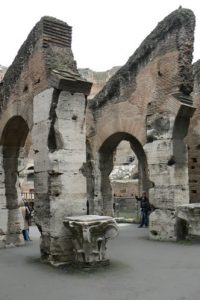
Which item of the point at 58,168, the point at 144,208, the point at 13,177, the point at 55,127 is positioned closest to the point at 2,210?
the point at 13,177

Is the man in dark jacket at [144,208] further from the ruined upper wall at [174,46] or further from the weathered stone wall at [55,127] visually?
the weathered stone wall at [55,127]

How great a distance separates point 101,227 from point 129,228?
7310 mm

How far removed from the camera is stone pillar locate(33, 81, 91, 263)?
7375mm

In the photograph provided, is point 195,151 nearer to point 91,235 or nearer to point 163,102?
point 163,102

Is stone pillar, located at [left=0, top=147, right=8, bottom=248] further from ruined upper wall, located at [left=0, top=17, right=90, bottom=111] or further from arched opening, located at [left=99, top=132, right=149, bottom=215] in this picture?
arched opening, located at [left=99, top=132, right=149, bottom=215]

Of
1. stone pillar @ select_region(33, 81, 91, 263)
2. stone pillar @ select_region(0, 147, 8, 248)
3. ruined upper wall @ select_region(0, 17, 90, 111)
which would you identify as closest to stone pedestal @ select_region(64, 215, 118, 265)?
stone pillar @ select_region(33, 81, 91, 263)

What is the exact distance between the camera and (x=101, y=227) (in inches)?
270

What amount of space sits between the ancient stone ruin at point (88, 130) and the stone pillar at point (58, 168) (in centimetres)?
2

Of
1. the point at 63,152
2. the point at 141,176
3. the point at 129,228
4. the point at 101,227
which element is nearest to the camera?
the point at 101,227

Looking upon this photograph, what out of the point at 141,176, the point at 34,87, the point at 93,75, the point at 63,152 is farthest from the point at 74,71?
the point at 93,75

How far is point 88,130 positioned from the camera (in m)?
13.6

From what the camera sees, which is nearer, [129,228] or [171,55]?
[171,55]

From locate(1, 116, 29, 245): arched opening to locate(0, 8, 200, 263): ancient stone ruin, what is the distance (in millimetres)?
26

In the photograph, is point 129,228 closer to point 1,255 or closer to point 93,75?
point 1,255
